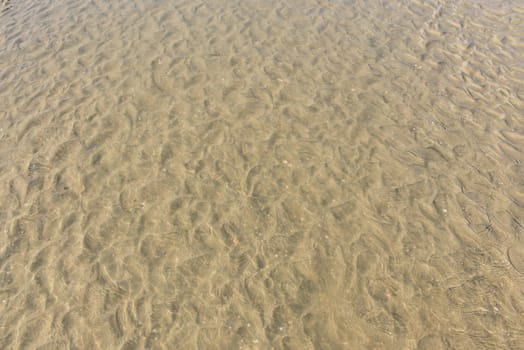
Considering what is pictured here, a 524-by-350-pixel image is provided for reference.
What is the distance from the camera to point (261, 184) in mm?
7625

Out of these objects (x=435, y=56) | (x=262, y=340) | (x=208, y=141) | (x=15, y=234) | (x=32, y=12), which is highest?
(x=32, y=12)

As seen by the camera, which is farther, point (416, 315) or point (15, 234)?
point (15, 234)

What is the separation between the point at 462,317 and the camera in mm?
5691

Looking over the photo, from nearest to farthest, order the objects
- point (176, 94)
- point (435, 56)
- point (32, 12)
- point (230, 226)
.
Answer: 1. point (230, 226)
2. point (176, 94)
3. point (435, 56)
4. point (32, 12)

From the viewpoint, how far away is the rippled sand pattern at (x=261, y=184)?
18.8 ft

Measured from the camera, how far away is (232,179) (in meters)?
7.71

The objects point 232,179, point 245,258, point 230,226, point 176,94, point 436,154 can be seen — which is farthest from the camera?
point 176,94

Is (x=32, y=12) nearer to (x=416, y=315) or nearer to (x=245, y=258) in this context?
(x=245, y=258)

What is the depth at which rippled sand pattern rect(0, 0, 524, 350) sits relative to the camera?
5.73m

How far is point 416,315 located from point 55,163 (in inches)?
304

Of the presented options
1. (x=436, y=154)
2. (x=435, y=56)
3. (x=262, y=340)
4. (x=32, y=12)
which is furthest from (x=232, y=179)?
(x=32, y=12)

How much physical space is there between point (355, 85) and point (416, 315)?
6.41 metres

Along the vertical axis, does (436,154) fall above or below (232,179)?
A: below

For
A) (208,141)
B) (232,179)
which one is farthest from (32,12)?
(232,179)
